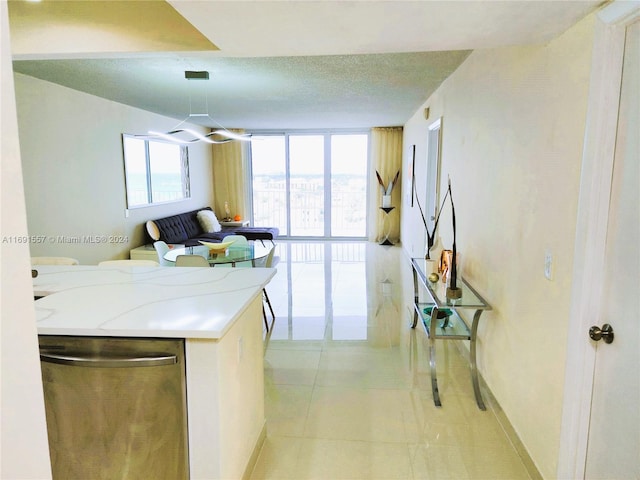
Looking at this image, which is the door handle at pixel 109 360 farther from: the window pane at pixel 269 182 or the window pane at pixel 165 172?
the window pane at pixel 269 182

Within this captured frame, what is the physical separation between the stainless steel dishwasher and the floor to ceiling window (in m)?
7.74

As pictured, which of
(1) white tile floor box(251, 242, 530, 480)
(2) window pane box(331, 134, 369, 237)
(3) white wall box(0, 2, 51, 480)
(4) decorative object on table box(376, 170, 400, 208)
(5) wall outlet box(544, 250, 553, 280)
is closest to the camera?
(3) white wall box(0, 2, 51, 480)

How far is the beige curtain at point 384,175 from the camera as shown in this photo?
28.0ft

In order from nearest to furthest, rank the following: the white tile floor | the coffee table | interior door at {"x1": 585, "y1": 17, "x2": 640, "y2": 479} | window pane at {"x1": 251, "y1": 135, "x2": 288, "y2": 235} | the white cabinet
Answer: interior door at {"x1": 585, "y1": 17, "x2": 640, "y2": 479} → the white tile floor → the coffee table → the white cabinet → window pane at {"x1": 251, "y1": 135, "x2": 288, "y2": 235}

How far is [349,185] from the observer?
9.12m

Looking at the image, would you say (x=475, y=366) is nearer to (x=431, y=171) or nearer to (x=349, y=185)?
(x=431, y=171)

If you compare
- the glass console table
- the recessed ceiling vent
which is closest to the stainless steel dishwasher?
the glass console table

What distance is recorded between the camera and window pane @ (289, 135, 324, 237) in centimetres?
910

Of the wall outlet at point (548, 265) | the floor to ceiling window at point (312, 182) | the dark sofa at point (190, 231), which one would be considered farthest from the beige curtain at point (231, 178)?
the wall outlet at point (548, 265)

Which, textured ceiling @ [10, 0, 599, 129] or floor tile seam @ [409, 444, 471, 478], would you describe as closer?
textured ceiling @ [10, 0, 599, 129]

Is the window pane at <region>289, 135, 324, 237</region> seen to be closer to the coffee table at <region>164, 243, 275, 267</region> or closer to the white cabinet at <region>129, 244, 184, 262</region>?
the white cabinet at <region>129, 244, 184, 262</region>

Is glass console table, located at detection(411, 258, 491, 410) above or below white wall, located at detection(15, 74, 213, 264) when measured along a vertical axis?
below

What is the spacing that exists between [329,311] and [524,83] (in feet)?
9.38

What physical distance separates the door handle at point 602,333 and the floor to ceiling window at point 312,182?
7681mm
